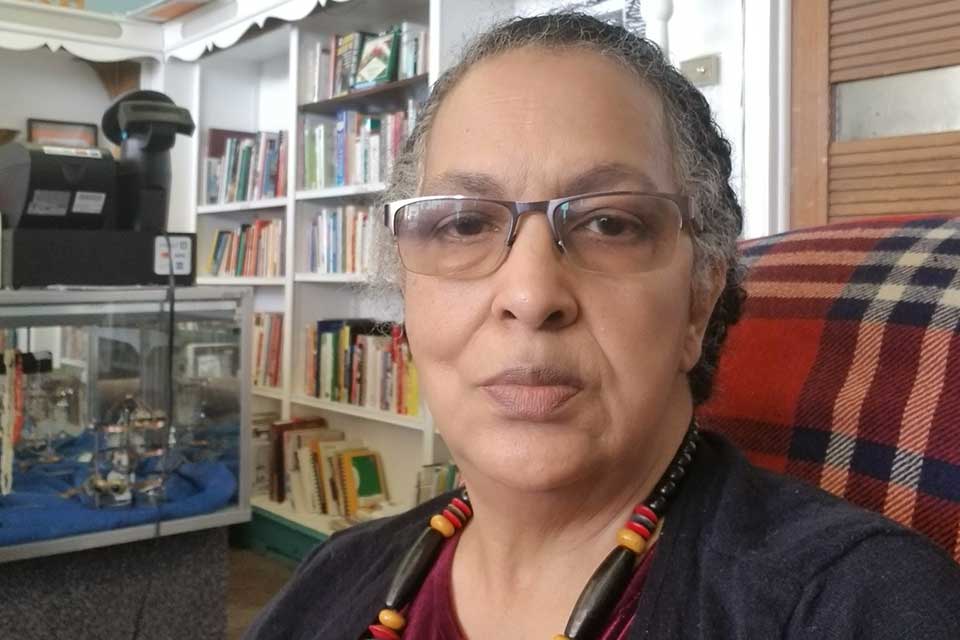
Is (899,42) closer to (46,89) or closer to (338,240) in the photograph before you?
(338,240)

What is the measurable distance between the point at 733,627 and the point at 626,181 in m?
0.38

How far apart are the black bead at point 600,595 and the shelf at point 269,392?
3.25 m

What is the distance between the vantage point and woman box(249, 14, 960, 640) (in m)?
0.69

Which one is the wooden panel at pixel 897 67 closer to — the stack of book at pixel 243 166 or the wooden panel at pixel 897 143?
the wooden panel at pixel 897 143

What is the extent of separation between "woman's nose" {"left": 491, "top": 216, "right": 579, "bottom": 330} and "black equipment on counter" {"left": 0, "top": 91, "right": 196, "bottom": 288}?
4.61ft

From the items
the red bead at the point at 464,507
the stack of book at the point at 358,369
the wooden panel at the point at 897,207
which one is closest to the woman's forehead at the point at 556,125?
the red bead at the point at 464,507

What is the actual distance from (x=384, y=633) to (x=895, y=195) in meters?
1.72

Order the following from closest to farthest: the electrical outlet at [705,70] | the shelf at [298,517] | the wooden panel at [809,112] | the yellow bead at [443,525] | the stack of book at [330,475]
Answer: the yellow bead at [443,525] < the wooden panel at [809,112] < the electrical outlet at [705,70] < the shelf at [298,517] < the stack of book at [330,475]

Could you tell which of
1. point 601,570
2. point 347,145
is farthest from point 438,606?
point 347,145

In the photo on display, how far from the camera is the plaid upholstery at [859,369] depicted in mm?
794

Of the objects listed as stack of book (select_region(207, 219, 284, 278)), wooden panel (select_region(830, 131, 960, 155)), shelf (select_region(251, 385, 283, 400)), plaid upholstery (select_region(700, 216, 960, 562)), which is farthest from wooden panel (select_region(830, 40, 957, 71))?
shelf (select_region(251, 385, 283, 400))

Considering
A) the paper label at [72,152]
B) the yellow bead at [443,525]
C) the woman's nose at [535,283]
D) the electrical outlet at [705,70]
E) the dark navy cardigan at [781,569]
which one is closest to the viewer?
the dark navy cardigan at [781,569]

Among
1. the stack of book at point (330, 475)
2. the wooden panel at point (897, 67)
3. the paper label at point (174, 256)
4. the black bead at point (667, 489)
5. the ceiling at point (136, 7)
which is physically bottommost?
the stack of book at point (330, 475)

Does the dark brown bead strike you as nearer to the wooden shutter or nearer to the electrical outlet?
the wooden shutter
